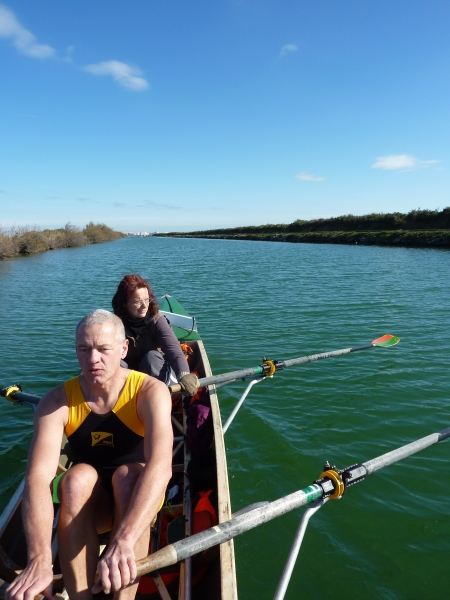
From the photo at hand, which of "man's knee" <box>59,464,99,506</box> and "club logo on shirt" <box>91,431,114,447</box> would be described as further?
"club logo on shirt" <box>91,431,114,447</box>

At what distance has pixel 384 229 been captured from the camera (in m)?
67.2

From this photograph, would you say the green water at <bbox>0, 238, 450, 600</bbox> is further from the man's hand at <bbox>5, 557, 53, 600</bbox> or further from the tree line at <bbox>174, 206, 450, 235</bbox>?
the tree line at <bbox>174, 206, 450, 235</bbox>

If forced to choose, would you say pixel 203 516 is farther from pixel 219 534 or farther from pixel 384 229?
pixel 384 229

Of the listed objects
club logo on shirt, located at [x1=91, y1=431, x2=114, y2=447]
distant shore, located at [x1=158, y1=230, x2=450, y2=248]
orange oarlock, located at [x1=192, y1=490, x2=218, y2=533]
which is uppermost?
distant shore, located at [x1=158, y1=230, x2=450, y2=248]

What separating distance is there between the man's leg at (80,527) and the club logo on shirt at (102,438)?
210 mm

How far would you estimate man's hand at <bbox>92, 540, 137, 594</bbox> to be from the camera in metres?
2.25

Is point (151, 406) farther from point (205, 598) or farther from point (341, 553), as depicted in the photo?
point (341, 553)

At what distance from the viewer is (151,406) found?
9.64ft

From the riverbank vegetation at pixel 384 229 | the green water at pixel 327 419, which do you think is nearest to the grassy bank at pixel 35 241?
Answer: the green water at pixel 327 419

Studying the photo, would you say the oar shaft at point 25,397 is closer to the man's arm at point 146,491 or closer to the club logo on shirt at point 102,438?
the club logo on shirt at point 102,438

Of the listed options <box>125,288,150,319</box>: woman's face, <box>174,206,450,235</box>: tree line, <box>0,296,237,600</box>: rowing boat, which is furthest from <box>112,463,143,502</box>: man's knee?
<box>174,206,450,235</box>: tree line

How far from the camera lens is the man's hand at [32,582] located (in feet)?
7.47

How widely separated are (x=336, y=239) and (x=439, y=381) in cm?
5709

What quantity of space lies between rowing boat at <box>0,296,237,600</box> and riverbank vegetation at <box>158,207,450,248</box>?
4640 centimetres
